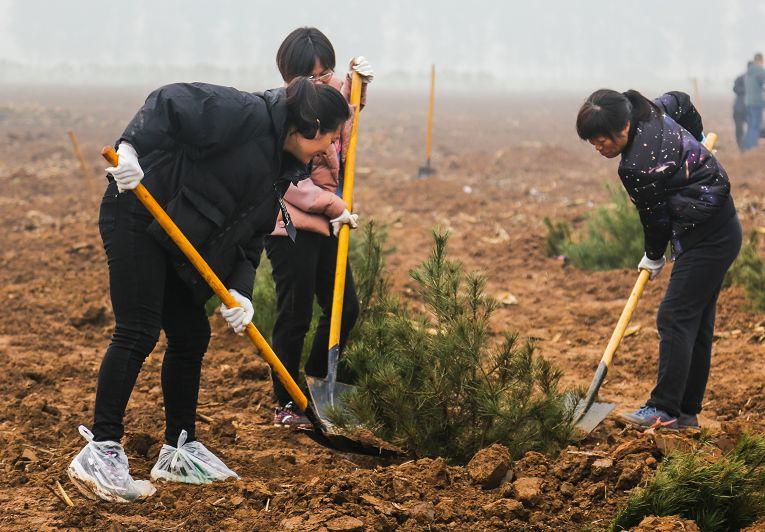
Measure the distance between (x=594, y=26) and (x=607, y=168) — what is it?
132m

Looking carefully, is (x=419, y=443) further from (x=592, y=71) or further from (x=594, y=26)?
(x=594, y=26)

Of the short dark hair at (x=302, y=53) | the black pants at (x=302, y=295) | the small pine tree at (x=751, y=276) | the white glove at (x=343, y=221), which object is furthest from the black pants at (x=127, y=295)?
the small pine tree at (x=751, y=276)

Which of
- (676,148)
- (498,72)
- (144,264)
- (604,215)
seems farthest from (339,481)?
(498,72)

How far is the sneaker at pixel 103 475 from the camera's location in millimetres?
3117

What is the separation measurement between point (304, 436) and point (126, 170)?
6.17ft

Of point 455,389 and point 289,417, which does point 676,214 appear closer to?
point 455,389

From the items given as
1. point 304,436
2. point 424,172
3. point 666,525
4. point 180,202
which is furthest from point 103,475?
point 424,172

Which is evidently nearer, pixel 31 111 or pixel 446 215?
pixel 446 215

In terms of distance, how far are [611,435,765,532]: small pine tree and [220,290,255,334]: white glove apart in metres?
1.49

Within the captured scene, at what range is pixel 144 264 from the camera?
3.14 meters

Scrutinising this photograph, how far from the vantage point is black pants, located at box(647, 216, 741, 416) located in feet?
13.4

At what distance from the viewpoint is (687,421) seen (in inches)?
170

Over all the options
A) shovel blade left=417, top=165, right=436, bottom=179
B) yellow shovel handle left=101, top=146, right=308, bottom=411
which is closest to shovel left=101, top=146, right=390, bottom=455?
yellow shovel handle left=101, top=146, right=308, bottom=411

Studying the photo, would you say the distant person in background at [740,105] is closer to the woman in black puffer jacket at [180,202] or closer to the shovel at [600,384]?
the shovel at [600,384]
